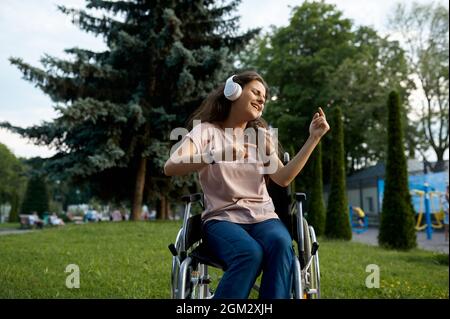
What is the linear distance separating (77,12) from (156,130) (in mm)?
3431

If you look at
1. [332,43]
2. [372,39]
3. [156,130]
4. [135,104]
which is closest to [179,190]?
[156,130]

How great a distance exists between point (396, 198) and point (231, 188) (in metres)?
6.80

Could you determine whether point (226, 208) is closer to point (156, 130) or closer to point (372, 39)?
point (156, 130)

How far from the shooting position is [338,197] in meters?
9.31

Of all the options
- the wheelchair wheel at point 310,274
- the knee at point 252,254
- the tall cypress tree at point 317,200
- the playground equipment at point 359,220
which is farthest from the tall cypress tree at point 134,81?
the knee at point 252,254

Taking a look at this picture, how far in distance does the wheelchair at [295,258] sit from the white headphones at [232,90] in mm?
406

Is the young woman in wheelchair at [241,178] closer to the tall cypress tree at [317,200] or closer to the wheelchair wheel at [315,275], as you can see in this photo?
Result: the wheelchair wheel at [315,275]

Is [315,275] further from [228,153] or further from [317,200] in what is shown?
[317,200]

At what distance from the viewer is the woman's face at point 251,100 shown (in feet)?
6.55

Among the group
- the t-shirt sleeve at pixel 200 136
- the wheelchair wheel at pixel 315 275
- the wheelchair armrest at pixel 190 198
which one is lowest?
the wheelchair wheel at pixel 315 275

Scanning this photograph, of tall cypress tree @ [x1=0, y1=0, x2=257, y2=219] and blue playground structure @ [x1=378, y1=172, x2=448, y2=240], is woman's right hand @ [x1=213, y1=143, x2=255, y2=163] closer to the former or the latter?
tall cypress tree @ [x1=0, y1=0, x2=257, y2=219]

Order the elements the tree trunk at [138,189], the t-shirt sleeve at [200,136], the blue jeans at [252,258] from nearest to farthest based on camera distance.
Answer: the blue jeans at [252,258] < the t-shirt sleeve at [200,136] < the tree trunk at [138,189]

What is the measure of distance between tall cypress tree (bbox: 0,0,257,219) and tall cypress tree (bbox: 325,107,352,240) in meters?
3.08
